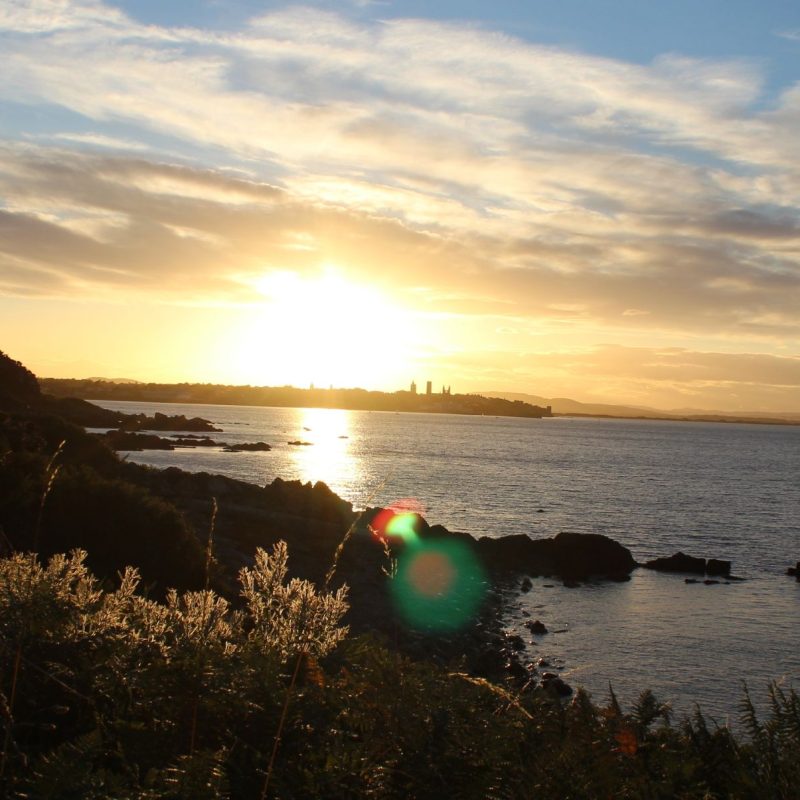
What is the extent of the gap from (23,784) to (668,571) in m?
37.6

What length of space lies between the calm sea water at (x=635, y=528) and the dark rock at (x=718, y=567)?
79 cm

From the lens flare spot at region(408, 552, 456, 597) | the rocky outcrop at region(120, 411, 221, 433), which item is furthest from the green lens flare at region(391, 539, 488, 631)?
the rocky outcrop at region(120, 411, 221, 433)

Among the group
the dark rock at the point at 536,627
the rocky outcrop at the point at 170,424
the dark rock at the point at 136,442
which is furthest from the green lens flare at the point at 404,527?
the rocky outcrop at the point at 170,424

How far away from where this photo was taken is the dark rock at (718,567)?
121 feet

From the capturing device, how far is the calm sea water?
22.4 meters

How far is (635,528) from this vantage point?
170 ft

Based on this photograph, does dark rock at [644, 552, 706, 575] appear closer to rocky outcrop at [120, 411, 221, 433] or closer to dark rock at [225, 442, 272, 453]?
dark rock at [225, 442, 272, 453]

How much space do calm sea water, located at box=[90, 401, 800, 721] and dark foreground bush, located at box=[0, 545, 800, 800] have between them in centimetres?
51

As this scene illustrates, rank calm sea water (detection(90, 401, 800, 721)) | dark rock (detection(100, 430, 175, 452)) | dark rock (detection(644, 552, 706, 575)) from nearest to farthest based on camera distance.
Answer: calm sea water (detection(90, 401, 800, 721)) < dark rock (detection(644, 552, 706, 575)) < dark rock (detection(100, 430, 175, 452))

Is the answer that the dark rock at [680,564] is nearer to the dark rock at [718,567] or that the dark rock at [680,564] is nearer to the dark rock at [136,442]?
the dark rock at [718,567]

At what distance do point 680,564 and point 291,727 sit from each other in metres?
37.0

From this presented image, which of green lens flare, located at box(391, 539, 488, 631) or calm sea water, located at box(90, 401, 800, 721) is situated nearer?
calm sea water, located at box(90, 401, 800, 721)

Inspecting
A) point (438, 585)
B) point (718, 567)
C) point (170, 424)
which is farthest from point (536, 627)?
point (170, 424)

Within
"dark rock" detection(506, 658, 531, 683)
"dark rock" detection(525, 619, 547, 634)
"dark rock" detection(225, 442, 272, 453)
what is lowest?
"dark rock" detection(225, 442, 272, 453)
